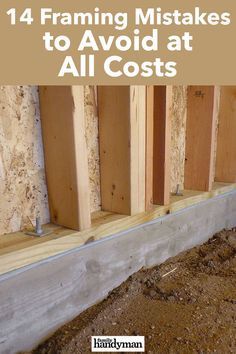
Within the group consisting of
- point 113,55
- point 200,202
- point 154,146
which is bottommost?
point 200,202

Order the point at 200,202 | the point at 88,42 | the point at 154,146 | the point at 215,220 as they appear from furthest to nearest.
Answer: the point at 215,220 → the point at 200,202 → the point at 154,146 → the point at 88,42

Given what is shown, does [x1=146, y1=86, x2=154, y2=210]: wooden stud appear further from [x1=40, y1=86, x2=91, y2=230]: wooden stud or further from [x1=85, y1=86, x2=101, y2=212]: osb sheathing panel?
[x1=40, y1=86, x2=91, y2=230]: wooden stud

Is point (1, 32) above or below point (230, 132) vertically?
above

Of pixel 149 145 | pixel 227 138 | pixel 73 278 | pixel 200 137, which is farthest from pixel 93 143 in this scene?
pixel 227 138

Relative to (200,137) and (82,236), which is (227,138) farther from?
(82,236)

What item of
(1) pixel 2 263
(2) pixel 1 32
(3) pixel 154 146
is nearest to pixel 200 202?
(3) pixel 154 146

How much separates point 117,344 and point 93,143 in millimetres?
725

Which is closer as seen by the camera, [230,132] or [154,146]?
[154,146]

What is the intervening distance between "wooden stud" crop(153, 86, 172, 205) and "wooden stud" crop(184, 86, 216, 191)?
400mm

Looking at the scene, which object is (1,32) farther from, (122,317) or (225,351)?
(225,351)

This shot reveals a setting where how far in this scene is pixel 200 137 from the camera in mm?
1779

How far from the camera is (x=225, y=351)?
0.98 metres

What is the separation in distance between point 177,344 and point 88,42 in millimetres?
983

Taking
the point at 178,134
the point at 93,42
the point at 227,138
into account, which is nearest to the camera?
the point at 93,42
